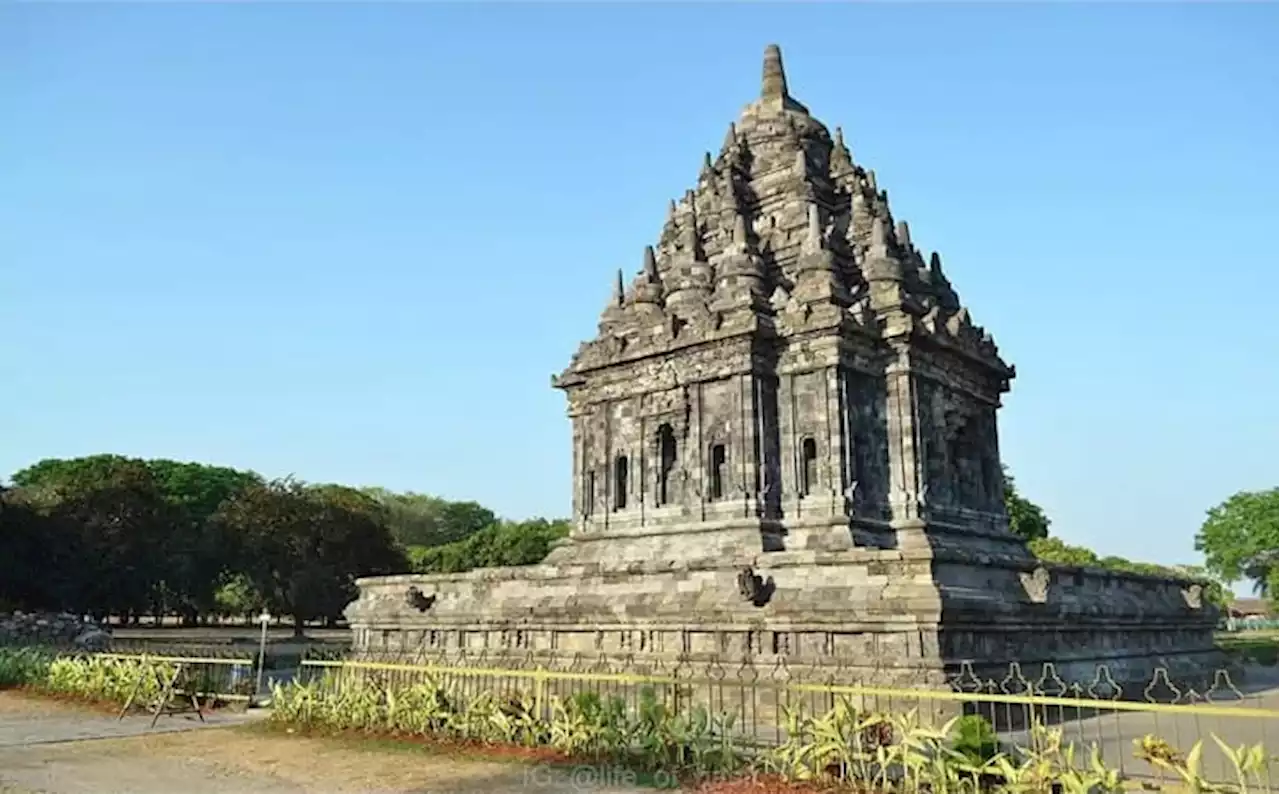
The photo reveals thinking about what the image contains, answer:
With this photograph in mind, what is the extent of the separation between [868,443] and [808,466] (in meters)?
1.46

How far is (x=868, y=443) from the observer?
22594mm

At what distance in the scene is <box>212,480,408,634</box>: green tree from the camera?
4703 cm

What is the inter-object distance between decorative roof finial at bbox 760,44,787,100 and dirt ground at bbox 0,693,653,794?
21.4 m

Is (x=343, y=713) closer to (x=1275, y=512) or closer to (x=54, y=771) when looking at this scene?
(x=54, y=771)

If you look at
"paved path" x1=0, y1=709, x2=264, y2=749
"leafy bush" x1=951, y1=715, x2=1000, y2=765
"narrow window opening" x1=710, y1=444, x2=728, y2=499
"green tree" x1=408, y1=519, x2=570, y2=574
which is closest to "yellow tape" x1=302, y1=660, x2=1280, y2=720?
"leafy bush" x1=951, y1=715, x2=1000, y2=765

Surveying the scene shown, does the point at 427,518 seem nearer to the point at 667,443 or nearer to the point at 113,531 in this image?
the point at 113,531

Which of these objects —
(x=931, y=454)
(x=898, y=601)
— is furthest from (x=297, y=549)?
(x=898, y=601)

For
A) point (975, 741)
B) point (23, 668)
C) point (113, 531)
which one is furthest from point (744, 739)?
point (113, 531)

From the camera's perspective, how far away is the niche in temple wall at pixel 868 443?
2219 cm

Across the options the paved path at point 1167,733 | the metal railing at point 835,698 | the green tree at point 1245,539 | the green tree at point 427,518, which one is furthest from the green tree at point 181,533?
the green tree at point 1245,539

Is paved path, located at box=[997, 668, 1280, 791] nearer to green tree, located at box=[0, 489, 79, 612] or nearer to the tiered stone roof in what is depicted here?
the tiered stone roof

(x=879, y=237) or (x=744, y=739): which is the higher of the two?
(x=879, y=237)

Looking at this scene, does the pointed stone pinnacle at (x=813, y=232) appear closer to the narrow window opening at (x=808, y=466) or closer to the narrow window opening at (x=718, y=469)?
the narrow window opening at (x=808, y=466)

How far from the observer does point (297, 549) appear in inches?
1866
